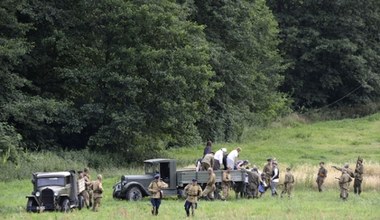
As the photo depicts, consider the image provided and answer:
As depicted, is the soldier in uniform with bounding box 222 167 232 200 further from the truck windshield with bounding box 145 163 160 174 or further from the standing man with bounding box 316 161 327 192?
the standing man with bounding box 316 161 327 192

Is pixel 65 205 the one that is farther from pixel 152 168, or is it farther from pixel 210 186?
pixel 210 186

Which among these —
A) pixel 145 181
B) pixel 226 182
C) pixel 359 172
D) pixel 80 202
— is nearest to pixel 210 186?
pixel 226 182

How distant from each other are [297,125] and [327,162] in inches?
1046

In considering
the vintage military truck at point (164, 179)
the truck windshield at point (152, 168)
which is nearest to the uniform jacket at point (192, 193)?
the vintage military truck at point (164, 179)

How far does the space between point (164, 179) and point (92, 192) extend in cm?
497

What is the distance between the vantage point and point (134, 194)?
117 feet

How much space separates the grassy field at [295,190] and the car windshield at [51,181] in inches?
49.5

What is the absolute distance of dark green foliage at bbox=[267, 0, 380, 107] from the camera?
80.9m

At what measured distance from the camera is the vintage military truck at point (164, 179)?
1396 inches

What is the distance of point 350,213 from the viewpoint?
2942cm

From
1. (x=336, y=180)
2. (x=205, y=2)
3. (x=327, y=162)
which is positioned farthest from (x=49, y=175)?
(x=205, y=2)

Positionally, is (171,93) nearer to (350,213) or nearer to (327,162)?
(327,162)

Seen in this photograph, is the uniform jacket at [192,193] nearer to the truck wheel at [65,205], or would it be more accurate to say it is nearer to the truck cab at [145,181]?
the truck wheel at [65,205]

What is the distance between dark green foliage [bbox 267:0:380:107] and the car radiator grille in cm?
5192
